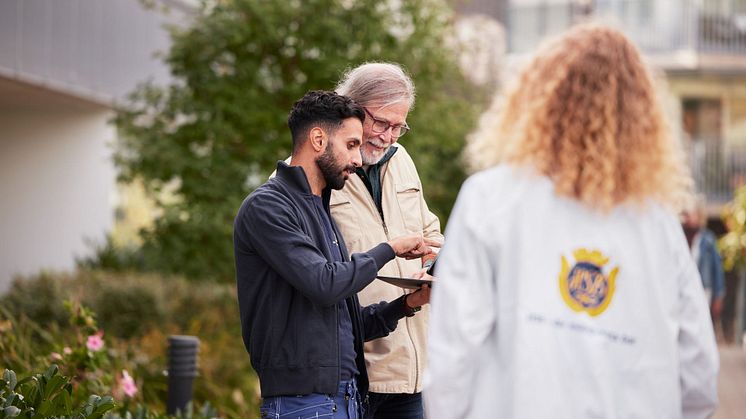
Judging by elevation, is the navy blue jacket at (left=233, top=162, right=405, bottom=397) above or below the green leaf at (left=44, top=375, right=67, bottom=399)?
above

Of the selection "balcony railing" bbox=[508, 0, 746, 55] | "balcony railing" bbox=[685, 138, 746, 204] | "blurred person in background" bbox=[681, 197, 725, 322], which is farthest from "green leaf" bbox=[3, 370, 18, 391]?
"balcony railing" bbox=[685, 138, 746, 204]

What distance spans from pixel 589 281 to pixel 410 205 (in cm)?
145

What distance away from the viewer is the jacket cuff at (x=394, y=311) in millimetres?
3932

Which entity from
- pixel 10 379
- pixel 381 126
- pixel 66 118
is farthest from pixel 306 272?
pixel 66 118

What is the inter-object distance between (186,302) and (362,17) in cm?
348

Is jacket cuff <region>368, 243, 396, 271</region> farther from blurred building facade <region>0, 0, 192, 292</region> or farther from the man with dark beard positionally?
blurred building facade <region>0, 0, 192, 292</region>

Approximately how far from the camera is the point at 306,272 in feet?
11.2

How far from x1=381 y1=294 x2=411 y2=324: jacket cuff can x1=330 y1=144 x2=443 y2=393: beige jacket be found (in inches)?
5.5

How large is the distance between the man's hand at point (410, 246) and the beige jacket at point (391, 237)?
28 centimetres

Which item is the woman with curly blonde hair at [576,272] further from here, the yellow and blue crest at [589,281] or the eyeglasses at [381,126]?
the eyeglasses at [381,126]

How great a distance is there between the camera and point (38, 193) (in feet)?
47.5

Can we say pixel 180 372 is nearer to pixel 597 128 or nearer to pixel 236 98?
pixel 597 128

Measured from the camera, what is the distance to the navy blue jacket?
11.3 feet

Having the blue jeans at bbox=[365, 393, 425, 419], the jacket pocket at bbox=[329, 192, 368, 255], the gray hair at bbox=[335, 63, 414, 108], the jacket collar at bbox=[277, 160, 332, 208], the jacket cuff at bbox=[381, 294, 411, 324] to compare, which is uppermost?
the gray hair at bbox=[335, 63, 414, 108]
